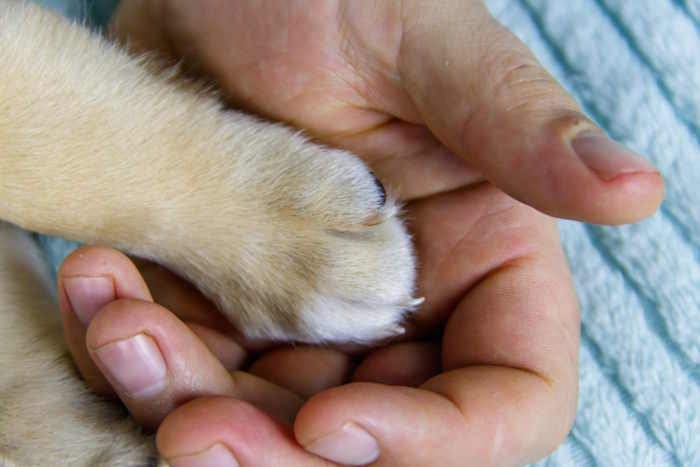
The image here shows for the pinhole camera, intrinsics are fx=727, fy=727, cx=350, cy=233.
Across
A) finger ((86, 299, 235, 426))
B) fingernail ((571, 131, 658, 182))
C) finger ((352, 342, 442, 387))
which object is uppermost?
fingernail ((571, 131, 658, 182))

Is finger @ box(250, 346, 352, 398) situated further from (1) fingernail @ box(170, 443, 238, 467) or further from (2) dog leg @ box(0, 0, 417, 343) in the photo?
(1) fingernail @ box(170, 443, 238, 467)

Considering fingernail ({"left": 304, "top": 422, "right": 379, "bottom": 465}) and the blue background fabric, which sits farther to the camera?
the blue background fabric

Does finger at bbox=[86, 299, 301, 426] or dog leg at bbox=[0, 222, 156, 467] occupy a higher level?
finger at bbox=[86, 299, 301, 426]

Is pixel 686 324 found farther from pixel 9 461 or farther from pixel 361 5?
pixel 9 461

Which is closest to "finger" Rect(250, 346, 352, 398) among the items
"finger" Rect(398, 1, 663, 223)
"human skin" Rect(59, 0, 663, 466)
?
"human skin" Rect(59, 0, 663, 466)

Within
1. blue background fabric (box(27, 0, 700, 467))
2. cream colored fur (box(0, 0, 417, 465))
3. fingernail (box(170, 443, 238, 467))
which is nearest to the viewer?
fingernail (box(170, 443, 238, 467))

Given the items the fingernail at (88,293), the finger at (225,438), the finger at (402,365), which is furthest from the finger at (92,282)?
the finger at (402,365)

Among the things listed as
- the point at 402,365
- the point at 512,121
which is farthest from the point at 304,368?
the point at 512,121

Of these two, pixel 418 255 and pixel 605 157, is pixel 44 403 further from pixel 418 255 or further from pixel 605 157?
pixel 605 157

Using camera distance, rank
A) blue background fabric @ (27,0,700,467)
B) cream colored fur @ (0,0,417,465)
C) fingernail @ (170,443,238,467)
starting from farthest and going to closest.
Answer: blue background fabric @ (27,0,700,467)
cream colored fur @ (0,0,417,465)
fingernail @ (170,443,238,467)
